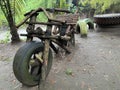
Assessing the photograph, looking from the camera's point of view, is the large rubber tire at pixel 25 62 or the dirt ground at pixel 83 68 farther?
the dirt ground at pixel 83 68

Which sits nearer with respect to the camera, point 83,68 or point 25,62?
point 25,62

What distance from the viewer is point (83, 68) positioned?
12.3ft

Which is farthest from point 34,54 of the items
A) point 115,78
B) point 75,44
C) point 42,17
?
point 42,17

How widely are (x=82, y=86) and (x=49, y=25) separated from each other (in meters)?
1.02

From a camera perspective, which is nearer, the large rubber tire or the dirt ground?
the large rubber tire

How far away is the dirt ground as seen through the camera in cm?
308

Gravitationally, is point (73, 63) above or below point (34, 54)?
below

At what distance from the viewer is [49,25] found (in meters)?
2.83

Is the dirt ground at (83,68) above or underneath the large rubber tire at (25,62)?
underneath

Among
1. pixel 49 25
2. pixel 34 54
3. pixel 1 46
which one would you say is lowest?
pixel 1 46

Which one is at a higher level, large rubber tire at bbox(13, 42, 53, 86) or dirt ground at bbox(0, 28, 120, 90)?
large rubber tire at bbox(13, 42, 53, 86)

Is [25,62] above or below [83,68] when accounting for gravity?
above

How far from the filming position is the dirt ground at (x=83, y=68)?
3084 millimetres

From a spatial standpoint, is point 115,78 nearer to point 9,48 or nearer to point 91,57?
point 91,57
